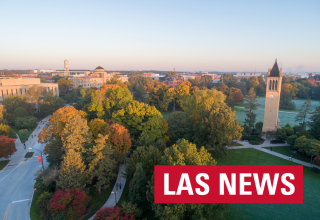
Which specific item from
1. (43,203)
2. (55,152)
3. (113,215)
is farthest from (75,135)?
(113,215)

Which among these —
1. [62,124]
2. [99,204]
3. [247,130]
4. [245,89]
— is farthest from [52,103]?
[245,89]

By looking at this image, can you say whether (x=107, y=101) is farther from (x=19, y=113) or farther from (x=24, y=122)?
(x=19, y=113)

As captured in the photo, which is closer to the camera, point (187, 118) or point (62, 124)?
point (62, 124)

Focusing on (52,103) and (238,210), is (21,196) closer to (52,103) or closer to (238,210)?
(238,210)

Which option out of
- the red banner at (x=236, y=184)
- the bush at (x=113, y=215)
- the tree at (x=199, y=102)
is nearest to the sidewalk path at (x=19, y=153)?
the bush at (x=113, y=215)

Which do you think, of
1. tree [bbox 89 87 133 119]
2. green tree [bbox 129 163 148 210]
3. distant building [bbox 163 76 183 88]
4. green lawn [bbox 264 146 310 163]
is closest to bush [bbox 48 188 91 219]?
green tree [bbox 129 163 148 210]

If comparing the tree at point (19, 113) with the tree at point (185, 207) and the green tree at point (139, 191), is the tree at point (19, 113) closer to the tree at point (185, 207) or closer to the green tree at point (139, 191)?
the green tree at point (139, 191)

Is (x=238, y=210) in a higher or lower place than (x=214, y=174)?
lower
